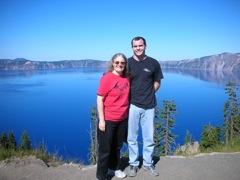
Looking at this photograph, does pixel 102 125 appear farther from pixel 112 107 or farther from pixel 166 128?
pixel 166 128

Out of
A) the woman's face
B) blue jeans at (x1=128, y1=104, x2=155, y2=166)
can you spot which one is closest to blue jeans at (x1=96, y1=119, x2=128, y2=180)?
blue jeans at (x1=128, y1=104, x2=155, y2=166)

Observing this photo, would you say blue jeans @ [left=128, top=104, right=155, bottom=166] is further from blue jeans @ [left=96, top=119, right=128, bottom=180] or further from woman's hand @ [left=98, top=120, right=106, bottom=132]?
woman's hand @ [left=98, top=120, right=106, bottom=132]

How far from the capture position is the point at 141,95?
414 centimetres

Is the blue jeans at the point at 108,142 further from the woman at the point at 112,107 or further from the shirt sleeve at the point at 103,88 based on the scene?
the shirt sleeve at the point at 103,88

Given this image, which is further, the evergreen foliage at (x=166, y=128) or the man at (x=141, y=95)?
the evergreen foliage at (x=166, y=128)

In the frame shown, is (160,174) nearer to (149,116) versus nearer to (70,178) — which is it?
(149,116)

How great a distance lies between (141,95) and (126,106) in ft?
1.29

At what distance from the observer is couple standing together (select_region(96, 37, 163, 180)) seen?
12.5 ft

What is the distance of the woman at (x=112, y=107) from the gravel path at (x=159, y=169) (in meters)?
0.56

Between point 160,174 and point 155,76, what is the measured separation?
1995mm

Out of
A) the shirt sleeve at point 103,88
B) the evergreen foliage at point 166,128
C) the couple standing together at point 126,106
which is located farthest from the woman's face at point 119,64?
the evergreen foliage at point 166,128

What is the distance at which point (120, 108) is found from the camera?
3889 mm

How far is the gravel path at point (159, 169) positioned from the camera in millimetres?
4062

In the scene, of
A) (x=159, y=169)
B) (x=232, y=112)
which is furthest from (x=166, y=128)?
(x=159, y=169)
